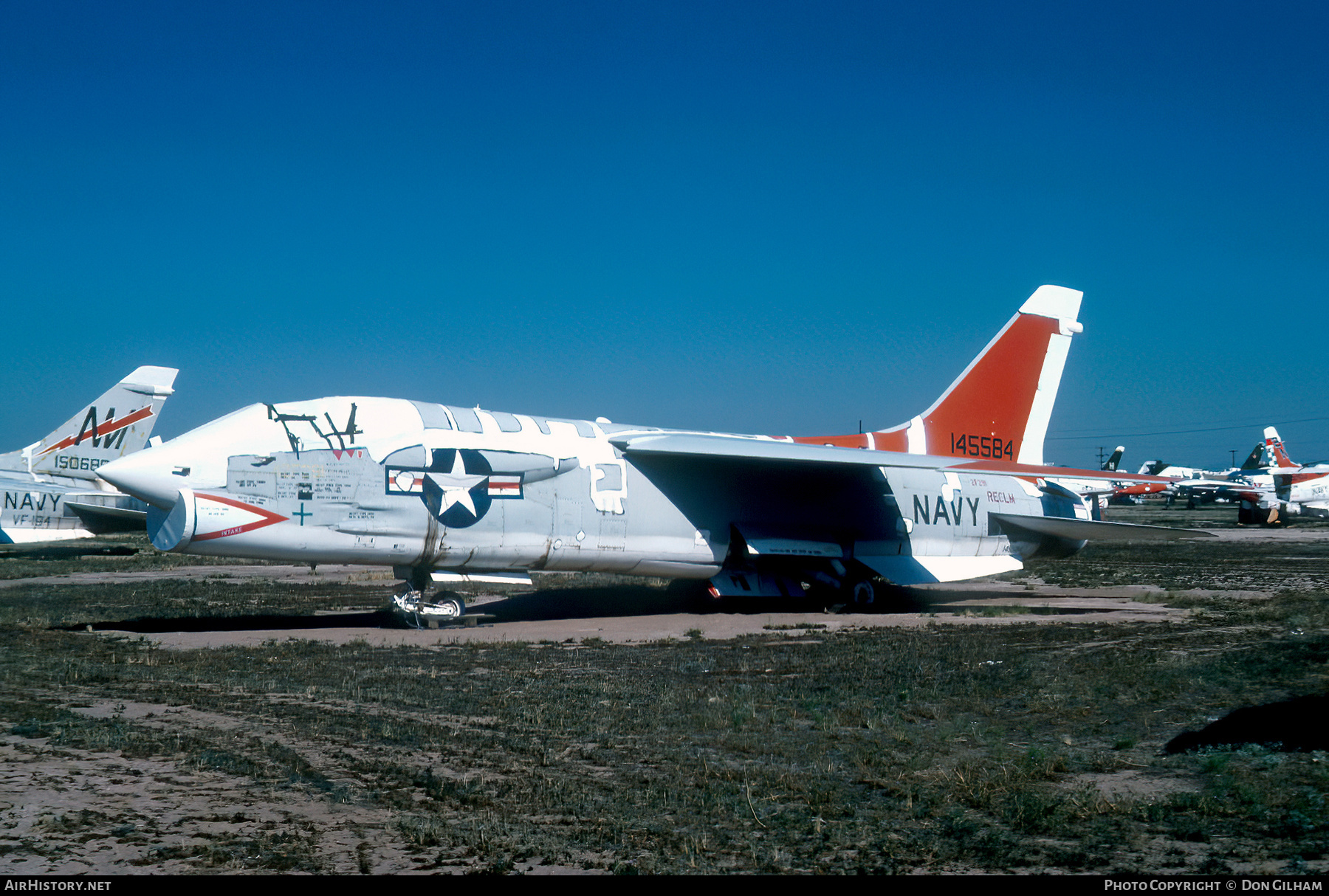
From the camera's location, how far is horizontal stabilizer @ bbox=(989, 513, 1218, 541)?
59.9ft

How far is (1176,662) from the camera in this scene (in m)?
9.86

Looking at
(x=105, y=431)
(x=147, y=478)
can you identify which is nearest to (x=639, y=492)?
(x=147, y=478)

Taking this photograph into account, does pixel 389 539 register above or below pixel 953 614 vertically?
above

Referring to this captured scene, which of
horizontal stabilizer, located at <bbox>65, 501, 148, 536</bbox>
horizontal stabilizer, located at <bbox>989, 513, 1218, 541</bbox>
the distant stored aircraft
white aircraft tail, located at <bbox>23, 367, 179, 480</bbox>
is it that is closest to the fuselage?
horizontal stabilizer, located at <bbox>989, 513, 1218, 541</bbox>

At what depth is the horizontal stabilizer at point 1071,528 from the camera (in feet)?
59.9

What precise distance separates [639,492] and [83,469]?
2083 cm

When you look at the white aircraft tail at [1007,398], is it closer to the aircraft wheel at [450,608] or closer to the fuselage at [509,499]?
the fuselage at [509,499]

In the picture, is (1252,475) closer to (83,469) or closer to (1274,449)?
(1274,449)

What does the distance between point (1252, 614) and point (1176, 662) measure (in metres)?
5.79

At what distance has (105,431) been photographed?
1149 inches

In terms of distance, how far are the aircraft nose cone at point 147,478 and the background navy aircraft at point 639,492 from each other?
0.08 ft
